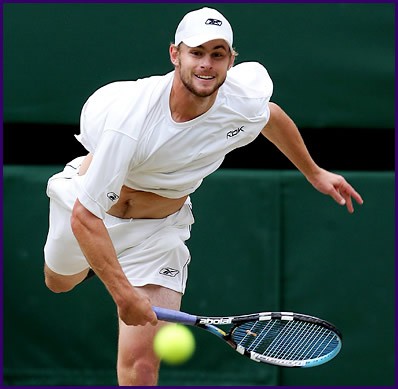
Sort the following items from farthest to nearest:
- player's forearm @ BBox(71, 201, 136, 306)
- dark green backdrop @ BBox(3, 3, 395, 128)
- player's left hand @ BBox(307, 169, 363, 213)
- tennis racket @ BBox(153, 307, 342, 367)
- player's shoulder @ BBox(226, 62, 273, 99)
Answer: dark green backdrop @ BBox(3, 3, 395, 128), player's left hand @ BBox(307, 169, 363, 213), player's shoulder @ BBox(226, 62, 273, 99), tennis racket @ BBox(153, 307, 342, 367), player's forearm @ BBox(71, 201, 136, 306)

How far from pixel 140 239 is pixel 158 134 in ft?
2.28

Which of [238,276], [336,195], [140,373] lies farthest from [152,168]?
[238,276]

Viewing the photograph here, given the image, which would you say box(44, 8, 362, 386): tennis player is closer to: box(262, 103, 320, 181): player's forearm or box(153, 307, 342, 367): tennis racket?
box(262, 103, 320, 181): player's forearm

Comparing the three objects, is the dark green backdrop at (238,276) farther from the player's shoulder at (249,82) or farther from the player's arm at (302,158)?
the player's shoulder at (249,82)

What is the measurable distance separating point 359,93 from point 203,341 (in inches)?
65.3

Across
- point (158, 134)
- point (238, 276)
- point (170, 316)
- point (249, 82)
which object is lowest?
point (238, 276)

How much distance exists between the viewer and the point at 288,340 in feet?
15.6

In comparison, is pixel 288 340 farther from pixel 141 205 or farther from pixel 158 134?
pixel 158 134

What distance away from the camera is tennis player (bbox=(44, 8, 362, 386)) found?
4.19 meters

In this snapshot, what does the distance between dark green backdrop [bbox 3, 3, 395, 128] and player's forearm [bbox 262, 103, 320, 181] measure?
115 cm

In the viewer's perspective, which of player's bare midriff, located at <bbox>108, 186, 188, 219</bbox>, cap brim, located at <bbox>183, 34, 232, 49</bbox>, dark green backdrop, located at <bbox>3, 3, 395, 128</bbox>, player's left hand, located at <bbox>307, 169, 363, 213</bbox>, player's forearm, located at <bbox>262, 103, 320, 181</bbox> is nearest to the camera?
cap brim, located at <bbox>183, 34, 232, 49</bbox>

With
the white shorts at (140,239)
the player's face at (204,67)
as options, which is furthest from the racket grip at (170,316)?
the player's face at (204,67)

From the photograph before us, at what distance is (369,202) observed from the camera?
6230 millimetres

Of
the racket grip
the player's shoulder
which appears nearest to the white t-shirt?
the player's shoulder
